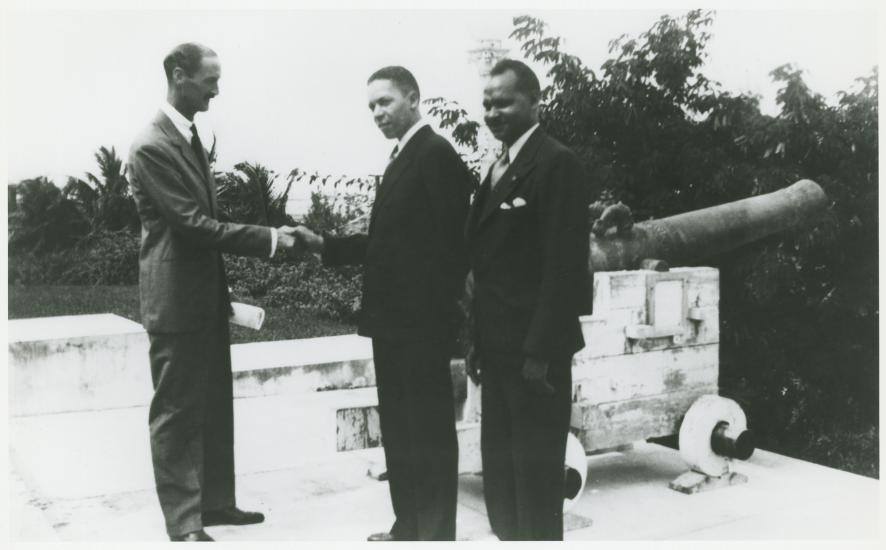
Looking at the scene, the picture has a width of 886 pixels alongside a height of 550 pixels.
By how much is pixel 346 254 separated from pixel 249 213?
1.53 m

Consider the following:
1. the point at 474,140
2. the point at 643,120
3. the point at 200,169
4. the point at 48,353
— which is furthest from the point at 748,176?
the point at 48,353

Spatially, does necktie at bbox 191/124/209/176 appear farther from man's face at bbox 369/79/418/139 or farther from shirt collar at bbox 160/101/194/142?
man's face at bbox 369/79/418/139

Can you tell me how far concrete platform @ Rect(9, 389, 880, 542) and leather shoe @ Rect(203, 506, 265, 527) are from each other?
4 cm

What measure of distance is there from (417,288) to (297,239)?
60 centimetres

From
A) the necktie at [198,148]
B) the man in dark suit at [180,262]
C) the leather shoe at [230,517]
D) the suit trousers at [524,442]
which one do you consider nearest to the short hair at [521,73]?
the suit trousers at [524,442]

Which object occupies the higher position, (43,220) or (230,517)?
(43,220)

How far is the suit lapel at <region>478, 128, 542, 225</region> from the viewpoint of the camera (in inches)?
141

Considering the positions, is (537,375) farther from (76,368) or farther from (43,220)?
(43,220)

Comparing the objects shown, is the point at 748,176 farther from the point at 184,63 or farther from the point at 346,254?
the point at 184,63

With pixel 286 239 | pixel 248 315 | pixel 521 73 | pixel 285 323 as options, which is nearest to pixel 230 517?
pixel 248 315

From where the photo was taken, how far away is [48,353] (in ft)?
15.7

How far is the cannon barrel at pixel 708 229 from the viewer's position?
17.2 feet

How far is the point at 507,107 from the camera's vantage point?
3678mm

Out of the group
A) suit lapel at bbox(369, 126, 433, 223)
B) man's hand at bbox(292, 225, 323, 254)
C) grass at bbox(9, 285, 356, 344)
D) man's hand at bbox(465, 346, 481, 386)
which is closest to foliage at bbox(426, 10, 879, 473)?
suit lapel at bbox(369, 126, 433, 223)
